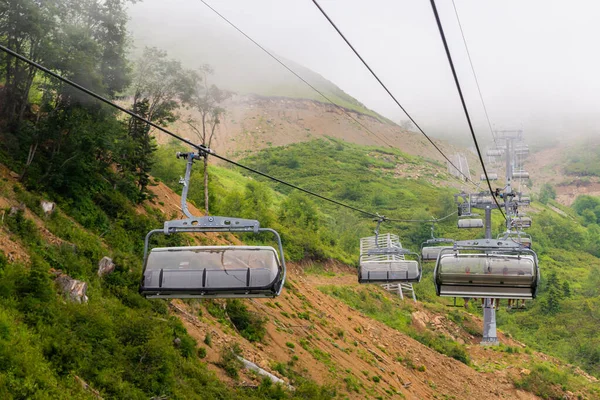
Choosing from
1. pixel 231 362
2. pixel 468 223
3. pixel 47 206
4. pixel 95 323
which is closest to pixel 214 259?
pixel 95 323

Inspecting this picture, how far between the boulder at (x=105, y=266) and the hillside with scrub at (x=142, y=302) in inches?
1.8

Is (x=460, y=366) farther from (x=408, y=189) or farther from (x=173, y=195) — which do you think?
(x=408, y=189)

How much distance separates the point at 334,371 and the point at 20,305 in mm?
12438

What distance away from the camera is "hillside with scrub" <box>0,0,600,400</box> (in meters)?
16.5

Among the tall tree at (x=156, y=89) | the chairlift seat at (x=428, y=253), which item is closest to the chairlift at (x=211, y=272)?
the chairlift seat at (x=428, y=253)

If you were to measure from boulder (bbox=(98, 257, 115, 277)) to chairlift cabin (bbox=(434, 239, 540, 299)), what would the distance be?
11.3 metres

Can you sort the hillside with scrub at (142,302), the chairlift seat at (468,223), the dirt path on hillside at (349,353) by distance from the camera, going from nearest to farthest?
1. the hillside with scrub at (142,302)
2. the dirt path on hillside at (349,353)
3. the chairlift seat at (468,223)

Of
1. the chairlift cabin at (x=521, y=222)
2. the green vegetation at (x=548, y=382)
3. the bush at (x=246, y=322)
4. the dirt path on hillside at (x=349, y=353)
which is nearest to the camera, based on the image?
the dirt path on hillside at (x=349, y=353)

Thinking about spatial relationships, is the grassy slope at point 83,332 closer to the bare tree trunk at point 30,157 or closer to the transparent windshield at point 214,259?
the bare tree trunk at point 30,157

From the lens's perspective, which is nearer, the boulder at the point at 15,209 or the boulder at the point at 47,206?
the boulder at the point at 15,209

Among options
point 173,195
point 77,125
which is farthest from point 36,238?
point 173,195

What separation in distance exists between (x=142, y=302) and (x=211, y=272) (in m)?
10.0

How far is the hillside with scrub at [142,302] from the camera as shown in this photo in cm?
1653

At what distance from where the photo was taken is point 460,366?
34812 millimetres
